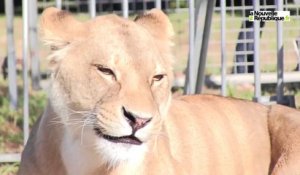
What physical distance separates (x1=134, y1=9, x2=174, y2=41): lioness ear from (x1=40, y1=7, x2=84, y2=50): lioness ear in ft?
1.00

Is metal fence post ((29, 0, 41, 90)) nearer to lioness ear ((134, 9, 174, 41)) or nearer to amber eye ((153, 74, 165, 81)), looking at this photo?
lioness ear ((134, 9, 174, 41))

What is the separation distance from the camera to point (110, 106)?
2961 mm

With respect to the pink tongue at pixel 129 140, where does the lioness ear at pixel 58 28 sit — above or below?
above

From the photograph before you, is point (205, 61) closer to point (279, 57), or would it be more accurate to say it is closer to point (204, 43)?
point (204, 43)

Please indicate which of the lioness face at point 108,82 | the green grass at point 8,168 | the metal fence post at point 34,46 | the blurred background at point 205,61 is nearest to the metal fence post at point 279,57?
the blurred background at point 205,61

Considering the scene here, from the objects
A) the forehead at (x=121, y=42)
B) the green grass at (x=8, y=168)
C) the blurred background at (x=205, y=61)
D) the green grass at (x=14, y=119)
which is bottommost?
the green grass at (x=8, y=168)

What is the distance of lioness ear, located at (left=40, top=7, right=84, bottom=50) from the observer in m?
3.21

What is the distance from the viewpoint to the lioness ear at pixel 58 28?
10.5 ft

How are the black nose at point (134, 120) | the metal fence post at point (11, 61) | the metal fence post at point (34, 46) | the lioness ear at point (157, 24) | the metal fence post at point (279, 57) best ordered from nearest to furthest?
the black nose at point (134, 120) → the lioness ear at point (157, 24) → the metal fence post at point (279, 57) → the metal fence post at point (11, 61) → the metal fence post at point (34, 46)

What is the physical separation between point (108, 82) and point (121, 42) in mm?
161

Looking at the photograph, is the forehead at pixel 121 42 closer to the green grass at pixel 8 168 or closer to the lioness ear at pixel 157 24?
the lioness ear at pixel 157 24

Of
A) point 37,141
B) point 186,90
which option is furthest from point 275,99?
point 37,141

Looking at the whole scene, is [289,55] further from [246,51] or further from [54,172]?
[54,172]

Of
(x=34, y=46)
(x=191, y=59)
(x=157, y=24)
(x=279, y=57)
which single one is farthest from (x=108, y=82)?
(x=34, y=46)
